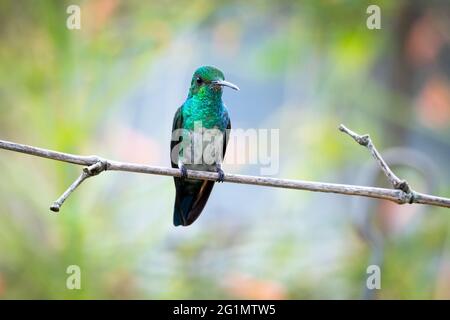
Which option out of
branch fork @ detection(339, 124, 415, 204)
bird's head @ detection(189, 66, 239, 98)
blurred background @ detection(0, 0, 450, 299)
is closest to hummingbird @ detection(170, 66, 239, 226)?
bird's head @ detection(189, 66, 239, 98)

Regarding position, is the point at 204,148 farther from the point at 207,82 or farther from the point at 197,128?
the point at 207,82

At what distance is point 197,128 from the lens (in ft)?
9.71

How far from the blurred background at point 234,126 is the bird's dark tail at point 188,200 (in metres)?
0.71

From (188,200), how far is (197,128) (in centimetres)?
33

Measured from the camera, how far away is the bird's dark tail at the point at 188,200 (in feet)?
8.86

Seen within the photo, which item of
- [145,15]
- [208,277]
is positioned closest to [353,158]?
[208,277]

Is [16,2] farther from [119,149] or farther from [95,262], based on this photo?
[95,262]

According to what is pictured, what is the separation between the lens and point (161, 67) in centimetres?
430

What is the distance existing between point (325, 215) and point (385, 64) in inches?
49.6

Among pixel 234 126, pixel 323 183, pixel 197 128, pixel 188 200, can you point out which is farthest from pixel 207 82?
pixel 234 126

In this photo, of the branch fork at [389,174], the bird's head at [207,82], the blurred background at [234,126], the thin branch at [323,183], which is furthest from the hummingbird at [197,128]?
the branch fork at [389,174]

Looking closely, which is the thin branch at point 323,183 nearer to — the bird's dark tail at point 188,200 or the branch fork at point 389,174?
the branch fork at point 389,174

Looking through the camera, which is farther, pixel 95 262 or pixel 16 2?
pixel 16 2
